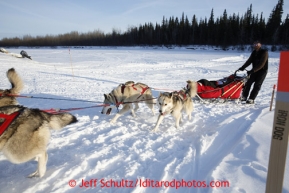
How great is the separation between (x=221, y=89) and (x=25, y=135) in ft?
16.9

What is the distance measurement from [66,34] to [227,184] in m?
95.1

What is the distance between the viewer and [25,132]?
2051mm

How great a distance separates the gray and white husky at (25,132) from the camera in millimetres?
1984

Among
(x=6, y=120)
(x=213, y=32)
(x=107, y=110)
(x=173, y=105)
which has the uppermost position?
(x=213, y=32)

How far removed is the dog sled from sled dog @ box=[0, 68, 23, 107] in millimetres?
4563

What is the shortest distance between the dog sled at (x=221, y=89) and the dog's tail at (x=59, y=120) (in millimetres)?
4022

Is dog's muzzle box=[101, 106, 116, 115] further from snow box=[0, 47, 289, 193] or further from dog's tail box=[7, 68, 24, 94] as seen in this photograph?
dog's tail box=[7, 68, 24, 94]

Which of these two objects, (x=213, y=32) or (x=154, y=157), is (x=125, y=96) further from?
(x=213, y=32)

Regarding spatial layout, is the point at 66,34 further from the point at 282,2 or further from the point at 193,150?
the point at 193,150

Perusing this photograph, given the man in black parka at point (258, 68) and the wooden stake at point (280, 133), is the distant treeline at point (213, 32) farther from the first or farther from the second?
the wooden stake at point (280, 133)

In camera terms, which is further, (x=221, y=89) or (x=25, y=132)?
(x=221, y=89)

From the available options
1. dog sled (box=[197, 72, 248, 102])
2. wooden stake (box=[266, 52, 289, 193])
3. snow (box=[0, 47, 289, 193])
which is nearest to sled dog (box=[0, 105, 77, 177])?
snow (box=[0, 47, 289, 193])

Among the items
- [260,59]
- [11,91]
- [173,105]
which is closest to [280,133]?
[173,105]

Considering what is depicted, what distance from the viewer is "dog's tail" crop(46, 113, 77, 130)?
7.77 ft
